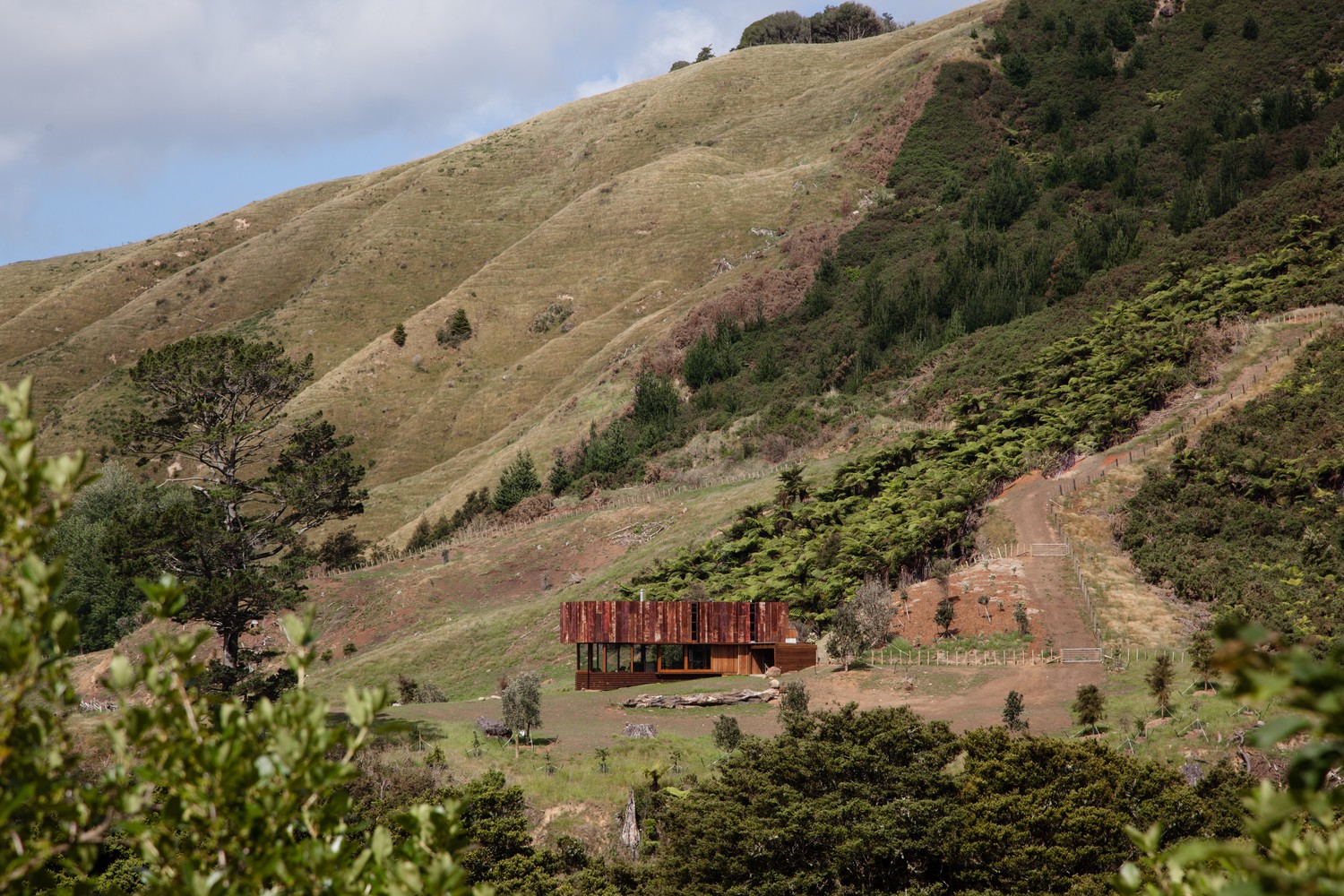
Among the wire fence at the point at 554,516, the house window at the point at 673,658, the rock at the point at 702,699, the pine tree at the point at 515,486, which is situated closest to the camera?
the rock at the point at 702,699

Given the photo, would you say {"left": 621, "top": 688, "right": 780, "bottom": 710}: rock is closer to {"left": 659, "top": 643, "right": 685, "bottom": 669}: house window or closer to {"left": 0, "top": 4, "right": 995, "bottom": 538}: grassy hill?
{"left": 659, "top": 643, "right": 685, "bottom": 669}: house window

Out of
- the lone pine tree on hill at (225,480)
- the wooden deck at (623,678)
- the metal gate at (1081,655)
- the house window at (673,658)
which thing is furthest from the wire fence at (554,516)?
the metal gate at (1081,655)

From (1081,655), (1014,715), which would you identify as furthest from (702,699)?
(1081,655)

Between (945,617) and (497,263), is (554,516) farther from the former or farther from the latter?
(497,263)

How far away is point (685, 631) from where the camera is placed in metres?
33.1

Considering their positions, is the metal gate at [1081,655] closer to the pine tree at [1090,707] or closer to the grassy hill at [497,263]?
the pine tree at [1090,707]

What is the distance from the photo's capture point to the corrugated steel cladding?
33031 millimetres

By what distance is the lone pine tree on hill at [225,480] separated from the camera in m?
27.5

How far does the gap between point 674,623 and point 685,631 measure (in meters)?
0.43

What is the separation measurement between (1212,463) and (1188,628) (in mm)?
8071

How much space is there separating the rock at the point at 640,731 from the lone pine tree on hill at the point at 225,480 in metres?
8.91

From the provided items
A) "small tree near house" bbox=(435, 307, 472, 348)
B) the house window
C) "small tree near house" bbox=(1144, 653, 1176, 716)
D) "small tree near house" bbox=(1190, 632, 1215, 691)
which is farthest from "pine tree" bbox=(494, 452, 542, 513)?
"small tree near house" bbox=(1144, 653, 1176, 716)

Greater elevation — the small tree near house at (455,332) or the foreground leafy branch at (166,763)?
the small tree near house at (455,332)

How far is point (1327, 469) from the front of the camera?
31891 millimetres
